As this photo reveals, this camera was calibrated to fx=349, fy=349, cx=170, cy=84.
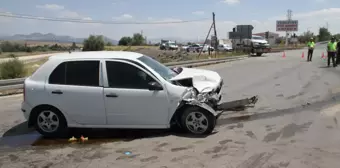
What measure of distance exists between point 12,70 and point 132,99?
15.5 meters

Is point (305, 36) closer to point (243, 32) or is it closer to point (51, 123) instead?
point (243, 32)

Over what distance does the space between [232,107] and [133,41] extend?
98.6 meters

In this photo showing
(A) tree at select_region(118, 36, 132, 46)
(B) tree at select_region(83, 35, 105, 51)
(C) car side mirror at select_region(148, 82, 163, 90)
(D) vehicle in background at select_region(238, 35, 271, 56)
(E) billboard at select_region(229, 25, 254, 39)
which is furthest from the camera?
(A) tree at select_region(118, 36, 132, 46)

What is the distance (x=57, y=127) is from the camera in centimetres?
652

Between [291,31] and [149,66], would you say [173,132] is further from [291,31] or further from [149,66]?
[291,31]

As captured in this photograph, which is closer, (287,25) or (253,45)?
(253,45)

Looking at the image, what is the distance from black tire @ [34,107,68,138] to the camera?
649 centimetres

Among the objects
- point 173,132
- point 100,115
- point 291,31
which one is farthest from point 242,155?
point 291,31

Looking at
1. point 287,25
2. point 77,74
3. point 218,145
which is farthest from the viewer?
point 287,25

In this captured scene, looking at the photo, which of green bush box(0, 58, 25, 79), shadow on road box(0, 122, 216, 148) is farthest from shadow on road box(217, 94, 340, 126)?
green bush box(0, 58, 25, 79)

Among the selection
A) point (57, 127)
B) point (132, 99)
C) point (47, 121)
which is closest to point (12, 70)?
point (47, 121)

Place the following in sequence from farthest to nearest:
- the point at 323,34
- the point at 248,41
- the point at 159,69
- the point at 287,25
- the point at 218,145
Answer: the point at 323,34 < the point at 287,25 < the point at 248,41 < the point at 159,69 < the point at 218,145

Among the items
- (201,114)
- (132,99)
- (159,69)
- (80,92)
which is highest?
(159,69)

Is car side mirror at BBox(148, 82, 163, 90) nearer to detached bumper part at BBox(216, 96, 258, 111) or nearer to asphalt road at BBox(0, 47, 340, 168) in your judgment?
asphalt road at BBox(0, 47, 340, 168)
